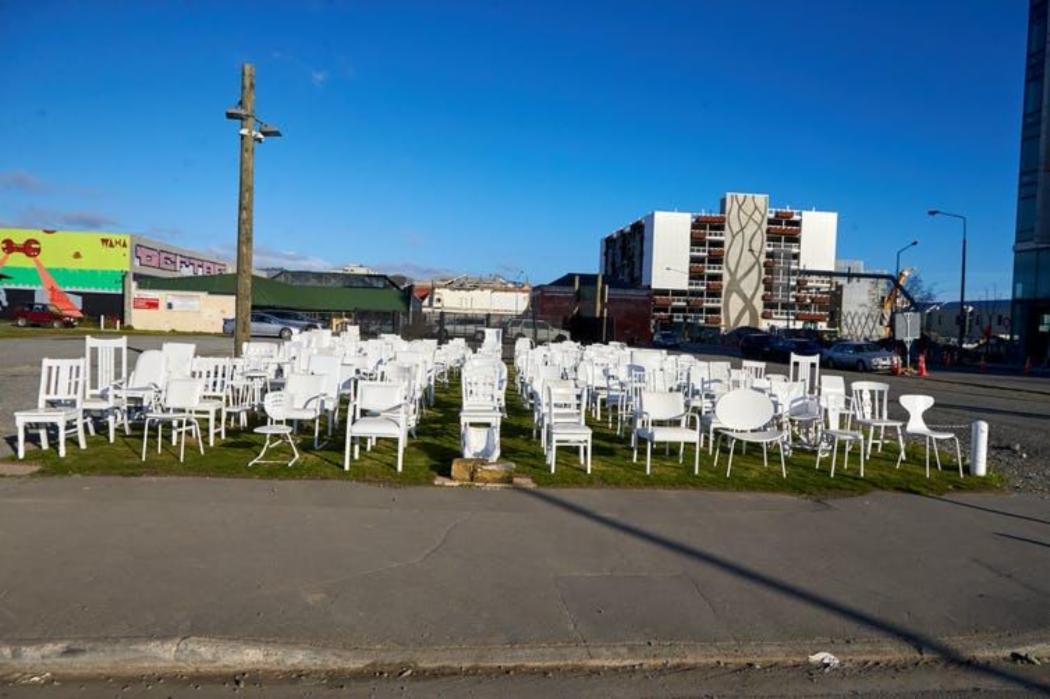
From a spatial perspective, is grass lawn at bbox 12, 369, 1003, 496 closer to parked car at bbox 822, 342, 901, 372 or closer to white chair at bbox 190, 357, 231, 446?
white chair at bbox 190, 357, 231, 446

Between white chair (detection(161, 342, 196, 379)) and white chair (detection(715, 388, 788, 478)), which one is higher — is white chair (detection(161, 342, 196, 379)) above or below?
above

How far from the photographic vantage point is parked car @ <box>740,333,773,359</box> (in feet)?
153

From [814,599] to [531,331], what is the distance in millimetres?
33909

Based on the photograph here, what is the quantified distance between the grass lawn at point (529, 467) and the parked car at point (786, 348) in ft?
110

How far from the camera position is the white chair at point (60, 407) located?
9078 mm

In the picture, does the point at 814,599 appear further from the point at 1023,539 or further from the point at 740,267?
the point at 740,267

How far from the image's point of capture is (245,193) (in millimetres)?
14781

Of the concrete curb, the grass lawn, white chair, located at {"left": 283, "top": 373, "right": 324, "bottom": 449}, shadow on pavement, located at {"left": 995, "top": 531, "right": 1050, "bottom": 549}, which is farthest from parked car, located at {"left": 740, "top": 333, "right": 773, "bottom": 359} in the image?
the concrete curb

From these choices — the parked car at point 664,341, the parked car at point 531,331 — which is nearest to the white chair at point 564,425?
the parked car at point 531,331

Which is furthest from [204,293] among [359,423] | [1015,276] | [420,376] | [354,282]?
[1015,276]

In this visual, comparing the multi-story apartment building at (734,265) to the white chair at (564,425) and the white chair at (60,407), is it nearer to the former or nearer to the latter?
the white chair at (564,425)

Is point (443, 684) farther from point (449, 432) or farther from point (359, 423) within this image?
point (449, 432)

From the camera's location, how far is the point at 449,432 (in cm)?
1234

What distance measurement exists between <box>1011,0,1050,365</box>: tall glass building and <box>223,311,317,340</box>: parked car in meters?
43.6
